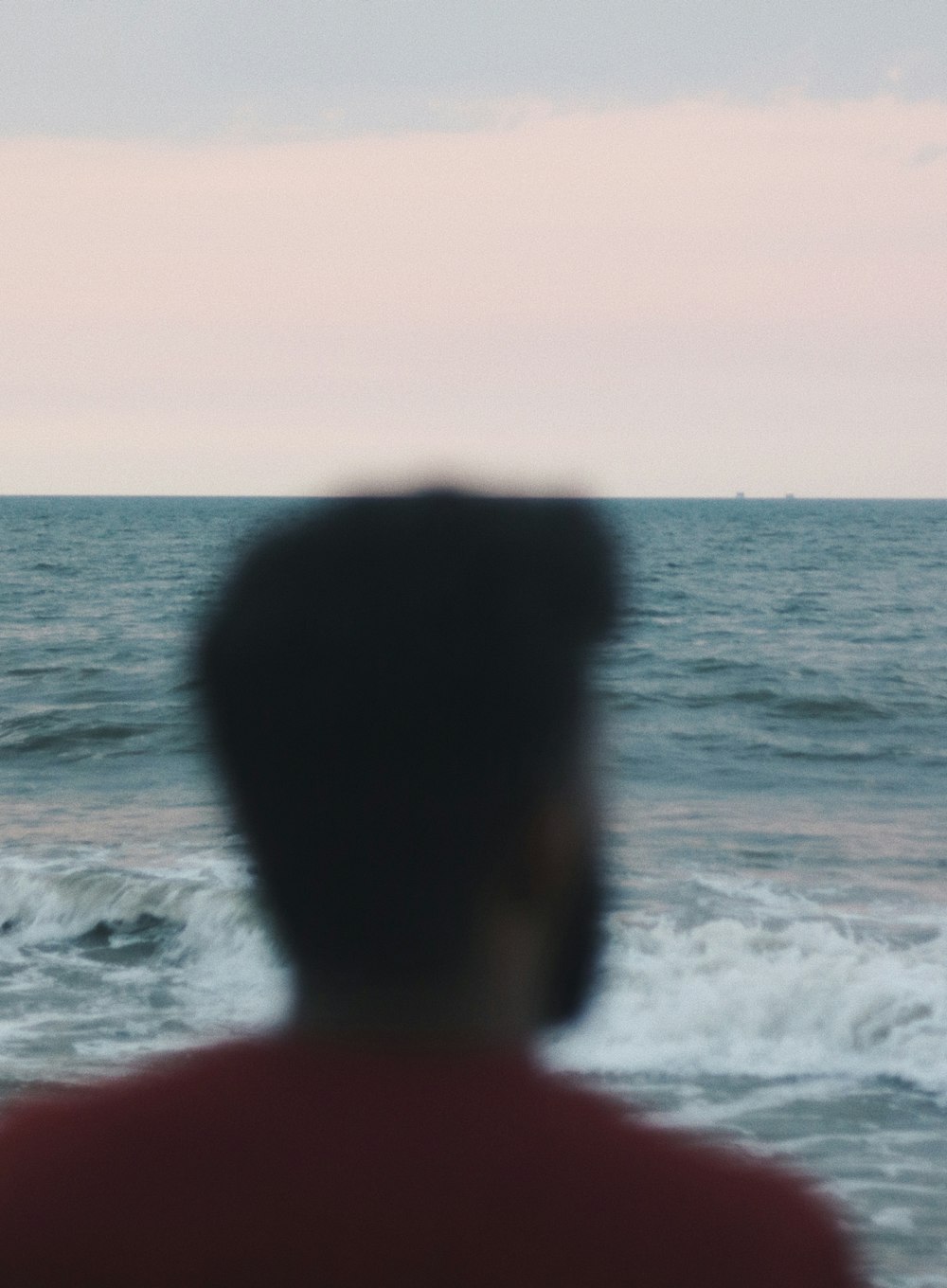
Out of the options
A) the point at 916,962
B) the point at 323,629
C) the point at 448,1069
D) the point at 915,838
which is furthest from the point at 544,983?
the point at 915,838

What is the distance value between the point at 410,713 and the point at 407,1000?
229 mm

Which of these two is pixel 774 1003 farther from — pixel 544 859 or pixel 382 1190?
pixel 382 1190

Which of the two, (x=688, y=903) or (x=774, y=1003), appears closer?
(x=774, y=1003)

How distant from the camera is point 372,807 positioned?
119 cm

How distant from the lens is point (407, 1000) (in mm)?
1155

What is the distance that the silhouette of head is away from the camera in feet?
3.86

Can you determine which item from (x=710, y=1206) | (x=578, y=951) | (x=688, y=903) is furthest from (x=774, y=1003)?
(x=710, y=1206)

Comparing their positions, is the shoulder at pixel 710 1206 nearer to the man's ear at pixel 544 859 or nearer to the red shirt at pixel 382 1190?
the red shirt at pixel 382 1190

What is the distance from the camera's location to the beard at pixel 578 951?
1.19m

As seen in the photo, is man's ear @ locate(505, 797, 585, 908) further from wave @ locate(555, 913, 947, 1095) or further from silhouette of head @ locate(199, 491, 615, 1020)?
wave @ locate(555, 913, 947, 1095)

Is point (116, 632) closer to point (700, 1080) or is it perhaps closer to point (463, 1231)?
point (700, 1080)

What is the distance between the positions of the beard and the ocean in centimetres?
4

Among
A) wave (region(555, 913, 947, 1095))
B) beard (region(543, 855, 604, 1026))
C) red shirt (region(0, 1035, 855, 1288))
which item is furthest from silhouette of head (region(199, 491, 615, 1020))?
wave (region(555, 913, 947, 1095))

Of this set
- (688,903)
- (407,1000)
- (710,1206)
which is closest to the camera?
(710,1206)
